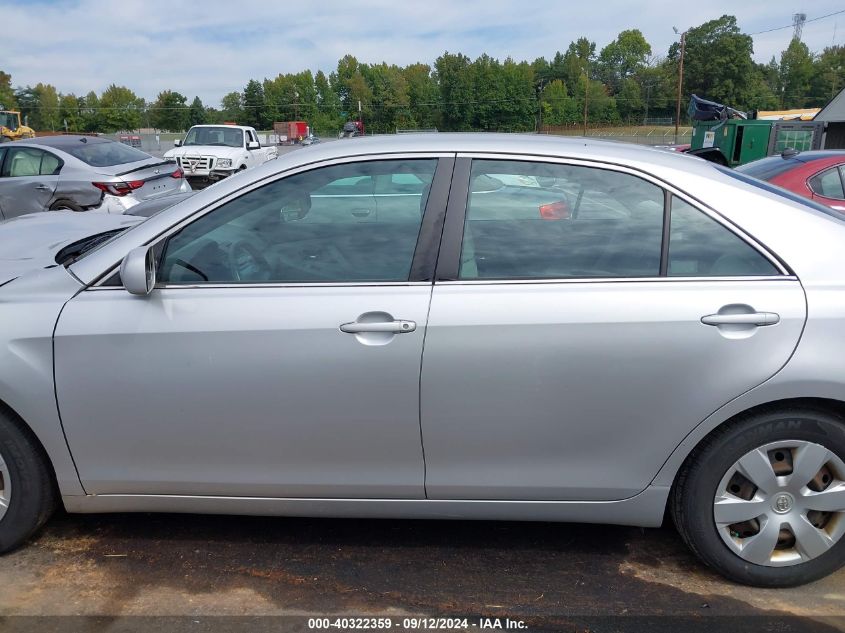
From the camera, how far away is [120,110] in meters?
90.8

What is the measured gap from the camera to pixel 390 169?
2.75 meters

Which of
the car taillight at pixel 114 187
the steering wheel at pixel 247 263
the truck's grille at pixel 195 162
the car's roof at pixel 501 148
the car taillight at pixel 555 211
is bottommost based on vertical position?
the truck's grille at pixel 195 162

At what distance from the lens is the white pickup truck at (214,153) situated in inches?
747

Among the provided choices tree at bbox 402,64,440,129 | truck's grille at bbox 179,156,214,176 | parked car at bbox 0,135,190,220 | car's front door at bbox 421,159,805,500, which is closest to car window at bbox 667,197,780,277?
car's front door at bbox 421,159,805,500

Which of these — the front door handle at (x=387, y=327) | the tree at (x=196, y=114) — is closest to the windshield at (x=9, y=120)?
the front door handle at (x=387, y=327)

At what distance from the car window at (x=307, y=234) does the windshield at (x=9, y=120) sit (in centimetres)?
4149

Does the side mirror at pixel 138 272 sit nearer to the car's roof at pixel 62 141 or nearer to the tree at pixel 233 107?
the car's roof at pixel 62 141

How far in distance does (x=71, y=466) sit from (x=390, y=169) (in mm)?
1682

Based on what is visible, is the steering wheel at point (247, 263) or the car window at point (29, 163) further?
the car window at point (29, 163)

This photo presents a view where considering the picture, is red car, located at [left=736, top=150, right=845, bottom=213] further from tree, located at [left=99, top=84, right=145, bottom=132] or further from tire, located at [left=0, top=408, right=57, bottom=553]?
tree, located at [left=99, top=84, right=145, bottom=132]

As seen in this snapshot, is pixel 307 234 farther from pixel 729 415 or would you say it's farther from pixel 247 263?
pixel 729 415

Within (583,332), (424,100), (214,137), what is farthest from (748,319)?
(424,100)

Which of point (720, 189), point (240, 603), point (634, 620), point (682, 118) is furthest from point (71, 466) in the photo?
point (682, 118)

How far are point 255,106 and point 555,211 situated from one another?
95227 mm
